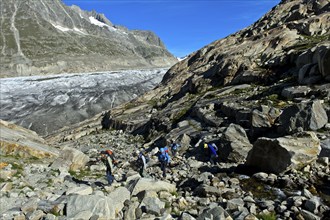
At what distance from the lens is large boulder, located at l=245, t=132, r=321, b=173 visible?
1686 cm

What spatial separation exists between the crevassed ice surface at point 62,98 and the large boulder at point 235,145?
78.2 meters

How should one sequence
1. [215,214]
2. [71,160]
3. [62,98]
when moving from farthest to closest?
[62,98] → [71,160] → [215,214]

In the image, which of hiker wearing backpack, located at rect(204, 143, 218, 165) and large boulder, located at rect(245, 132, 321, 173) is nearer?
large boulder, located at rect(245, 132, 321, 173)

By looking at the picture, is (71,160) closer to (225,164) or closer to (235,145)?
(225,164)

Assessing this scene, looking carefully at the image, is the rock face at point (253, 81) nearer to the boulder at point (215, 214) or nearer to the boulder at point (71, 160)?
the boulder at point (215, 214)

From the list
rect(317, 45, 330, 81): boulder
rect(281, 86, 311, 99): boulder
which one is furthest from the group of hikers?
rect(317, 45, 330, 81): boulder

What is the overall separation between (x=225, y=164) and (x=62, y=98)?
4147 inches

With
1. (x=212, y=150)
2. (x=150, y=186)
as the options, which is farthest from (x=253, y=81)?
(x=150, y=186)

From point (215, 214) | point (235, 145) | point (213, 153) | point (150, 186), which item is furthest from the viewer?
point (213, 153)

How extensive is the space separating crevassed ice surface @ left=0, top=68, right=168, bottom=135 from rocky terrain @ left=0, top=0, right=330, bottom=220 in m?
60.1

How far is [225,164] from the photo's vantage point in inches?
846

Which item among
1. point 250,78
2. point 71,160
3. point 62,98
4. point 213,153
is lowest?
point 71,160

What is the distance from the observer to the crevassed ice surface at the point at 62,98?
10006 centimetres

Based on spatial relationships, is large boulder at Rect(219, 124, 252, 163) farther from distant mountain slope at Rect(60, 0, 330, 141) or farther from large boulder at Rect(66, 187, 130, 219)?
large boulder at Rect(66, 187, 130, 219)
